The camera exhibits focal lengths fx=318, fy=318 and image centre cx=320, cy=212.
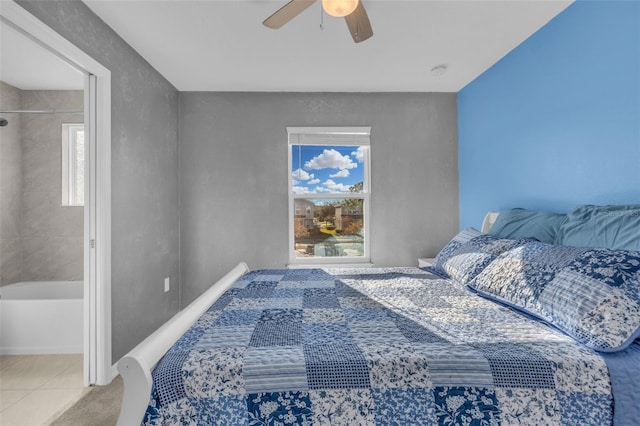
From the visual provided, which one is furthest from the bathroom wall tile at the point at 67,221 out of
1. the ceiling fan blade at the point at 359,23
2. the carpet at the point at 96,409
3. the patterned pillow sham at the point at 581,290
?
the patterned pillow sham at the point at 581,290

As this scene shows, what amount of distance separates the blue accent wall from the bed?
0.87 m

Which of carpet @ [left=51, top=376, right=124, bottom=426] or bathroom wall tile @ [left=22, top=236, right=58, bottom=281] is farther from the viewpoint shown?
bathroom wall tile @ [left=22, top=236, right=58, bottom=281]

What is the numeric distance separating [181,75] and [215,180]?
41.5 inches

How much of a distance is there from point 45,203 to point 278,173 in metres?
2.45

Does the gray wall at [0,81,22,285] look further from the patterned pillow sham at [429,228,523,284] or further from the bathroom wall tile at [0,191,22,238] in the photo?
the patterned pillow sham at [429,228,523,284]

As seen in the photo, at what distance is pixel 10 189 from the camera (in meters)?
3.20

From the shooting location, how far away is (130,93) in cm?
251

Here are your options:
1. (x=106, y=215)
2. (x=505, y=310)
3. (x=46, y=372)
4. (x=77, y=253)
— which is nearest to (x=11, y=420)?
(x=46, y=372)

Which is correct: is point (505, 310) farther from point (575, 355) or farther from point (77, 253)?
point (77, 253)

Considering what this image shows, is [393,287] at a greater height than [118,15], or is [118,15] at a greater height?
[118,15]

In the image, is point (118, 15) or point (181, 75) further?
point (181, 75)

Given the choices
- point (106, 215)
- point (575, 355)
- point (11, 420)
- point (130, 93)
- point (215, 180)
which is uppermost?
point (130, 93)

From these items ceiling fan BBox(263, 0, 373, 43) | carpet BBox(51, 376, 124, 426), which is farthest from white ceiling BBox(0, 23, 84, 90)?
carpet BBox(51, 376, 124, 426)

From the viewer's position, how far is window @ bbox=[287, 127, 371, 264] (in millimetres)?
3521
